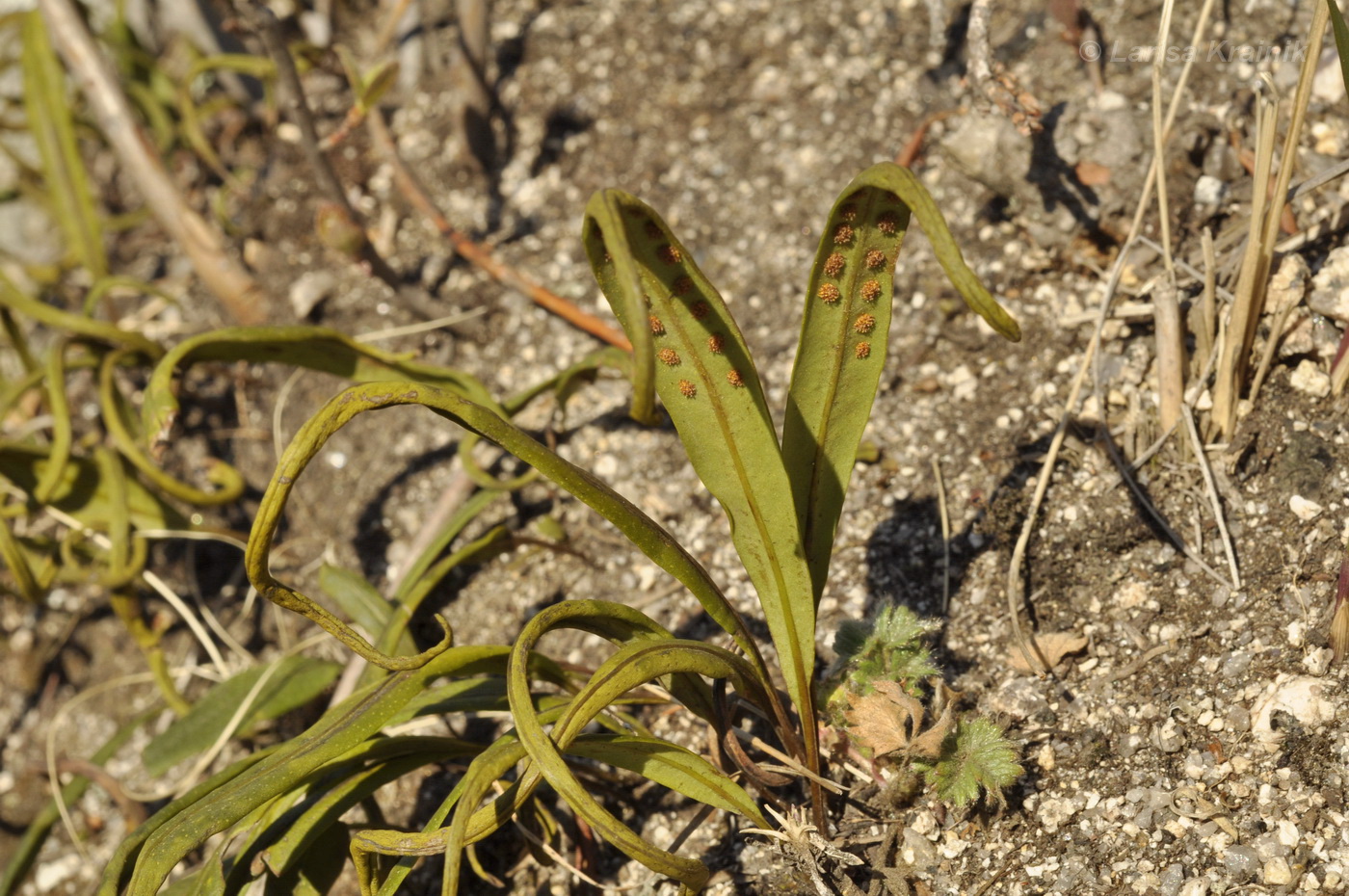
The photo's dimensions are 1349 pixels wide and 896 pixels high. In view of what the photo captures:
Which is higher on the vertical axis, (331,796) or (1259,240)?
(1259,240)

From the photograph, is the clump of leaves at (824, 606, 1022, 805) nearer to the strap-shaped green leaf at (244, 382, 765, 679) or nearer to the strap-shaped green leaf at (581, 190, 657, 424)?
the strap-shaped green leaf at (244, 382, 765, 679)

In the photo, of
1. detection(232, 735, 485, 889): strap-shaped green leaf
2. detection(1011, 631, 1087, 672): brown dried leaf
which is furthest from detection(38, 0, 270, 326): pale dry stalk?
detection(1011, 631, 1087, 672): brown dried leaf

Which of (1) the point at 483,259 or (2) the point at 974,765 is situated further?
(1) the point at 483,259

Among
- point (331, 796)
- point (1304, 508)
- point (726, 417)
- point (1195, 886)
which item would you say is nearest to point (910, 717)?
point (1195, 886)

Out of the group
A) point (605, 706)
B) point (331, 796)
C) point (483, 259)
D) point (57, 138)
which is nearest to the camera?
point (605, 706)

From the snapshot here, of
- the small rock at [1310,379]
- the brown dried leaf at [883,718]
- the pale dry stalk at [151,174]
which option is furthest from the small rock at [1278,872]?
the pale dry stalk at [151,174]

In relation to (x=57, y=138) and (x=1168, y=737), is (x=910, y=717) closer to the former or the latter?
(x=1168, y=737)

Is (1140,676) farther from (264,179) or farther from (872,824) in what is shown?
(264,179)
